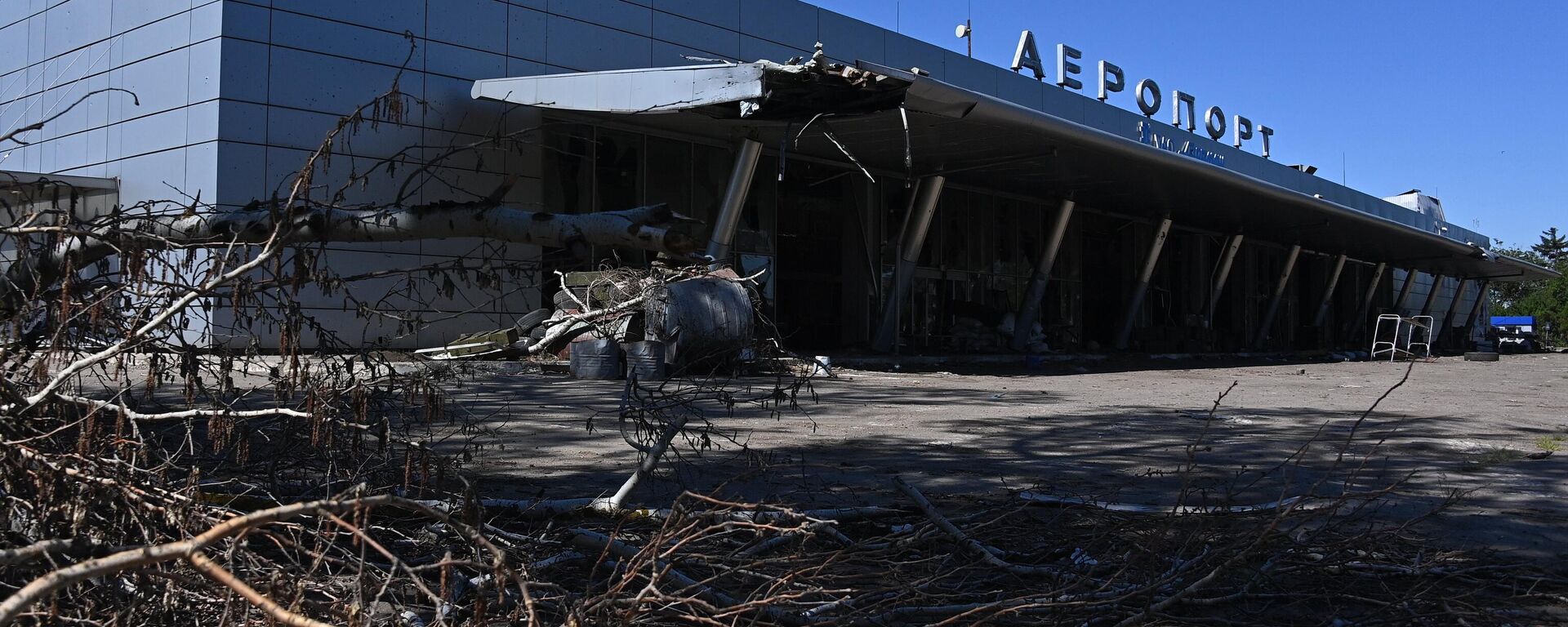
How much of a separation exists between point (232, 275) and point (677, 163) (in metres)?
17.7

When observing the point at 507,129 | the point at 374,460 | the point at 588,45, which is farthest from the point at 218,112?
the point at 374,460

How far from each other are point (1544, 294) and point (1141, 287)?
172 ft

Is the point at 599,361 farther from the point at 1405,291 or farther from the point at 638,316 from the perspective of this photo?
the point at 1405,291

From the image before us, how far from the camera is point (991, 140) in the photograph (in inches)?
749

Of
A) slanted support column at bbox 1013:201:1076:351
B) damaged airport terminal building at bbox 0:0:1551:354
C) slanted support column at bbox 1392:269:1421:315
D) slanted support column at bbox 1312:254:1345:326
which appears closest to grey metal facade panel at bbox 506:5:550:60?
damaged airport terminal building at bbox 0:0:1551:354

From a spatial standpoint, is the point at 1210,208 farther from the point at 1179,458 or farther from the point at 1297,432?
the point at 1179,458

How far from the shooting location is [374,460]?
14.7ft

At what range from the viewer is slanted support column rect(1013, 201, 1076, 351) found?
2556 centimetres

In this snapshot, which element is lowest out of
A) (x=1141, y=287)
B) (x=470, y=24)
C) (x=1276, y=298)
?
(x=1141, y=287)

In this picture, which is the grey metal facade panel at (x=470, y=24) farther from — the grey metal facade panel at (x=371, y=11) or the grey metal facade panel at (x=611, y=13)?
the grey metal facade panel at (x=611, y=13)

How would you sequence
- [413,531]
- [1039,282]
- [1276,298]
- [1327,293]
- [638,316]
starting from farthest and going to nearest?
[1327,293] < [1276,298] < [1039,282] < [638,316] < [413,531]

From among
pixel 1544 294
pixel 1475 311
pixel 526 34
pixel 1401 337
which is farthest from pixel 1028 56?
pixel 1544 294

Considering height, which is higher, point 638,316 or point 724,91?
point 724,91

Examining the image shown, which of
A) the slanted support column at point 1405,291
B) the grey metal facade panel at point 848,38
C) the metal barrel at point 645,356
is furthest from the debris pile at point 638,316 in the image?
the slanted support column at point 1405,291
